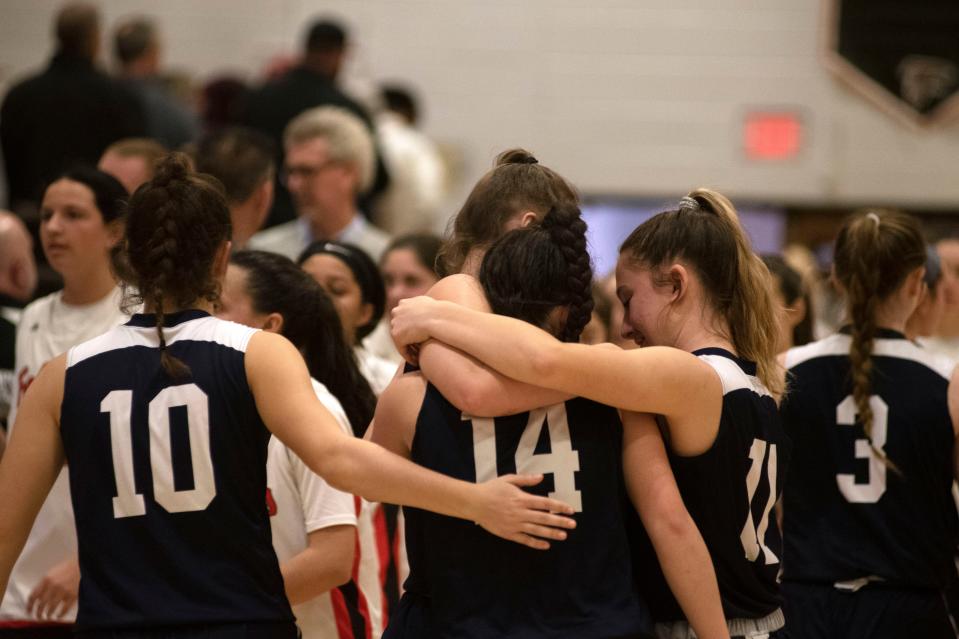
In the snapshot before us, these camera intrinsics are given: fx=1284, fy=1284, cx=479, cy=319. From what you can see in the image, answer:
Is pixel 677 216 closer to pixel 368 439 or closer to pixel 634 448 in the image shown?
pixel 634 448

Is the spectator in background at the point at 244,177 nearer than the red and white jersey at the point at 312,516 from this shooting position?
No

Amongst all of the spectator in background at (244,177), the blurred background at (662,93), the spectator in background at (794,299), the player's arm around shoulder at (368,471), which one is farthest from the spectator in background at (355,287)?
the blurred background at (662,93)

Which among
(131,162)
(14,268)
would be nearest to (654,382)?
(131,162)

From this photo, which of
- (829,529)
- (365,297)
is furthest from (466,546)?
(365,297)

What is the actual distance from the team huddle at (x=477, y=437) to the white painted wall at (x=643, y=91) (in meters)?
7.64

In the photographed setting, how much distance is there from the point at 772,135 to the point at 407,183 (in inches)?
138

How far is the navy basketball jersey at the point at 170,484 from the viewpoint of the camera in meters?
2.64

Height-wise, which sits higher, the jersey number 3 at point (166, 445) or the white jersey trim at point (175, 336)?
the white jersey trim at point (175, 336)

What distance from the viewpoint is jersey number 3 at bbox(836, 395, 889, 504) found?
3605 mm

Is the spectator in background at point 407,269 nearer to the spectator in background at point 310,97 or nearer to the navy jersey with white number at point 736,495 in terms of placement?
the navy jersey with white number at point 736,495

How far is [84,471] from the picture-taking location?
270 centimetres

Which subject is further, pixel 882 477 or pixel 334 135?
pixel 334 135

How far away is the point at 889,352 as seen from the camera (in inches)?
144

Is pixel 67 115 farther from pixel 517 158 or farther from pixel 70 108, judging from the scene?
pixel 517 158
